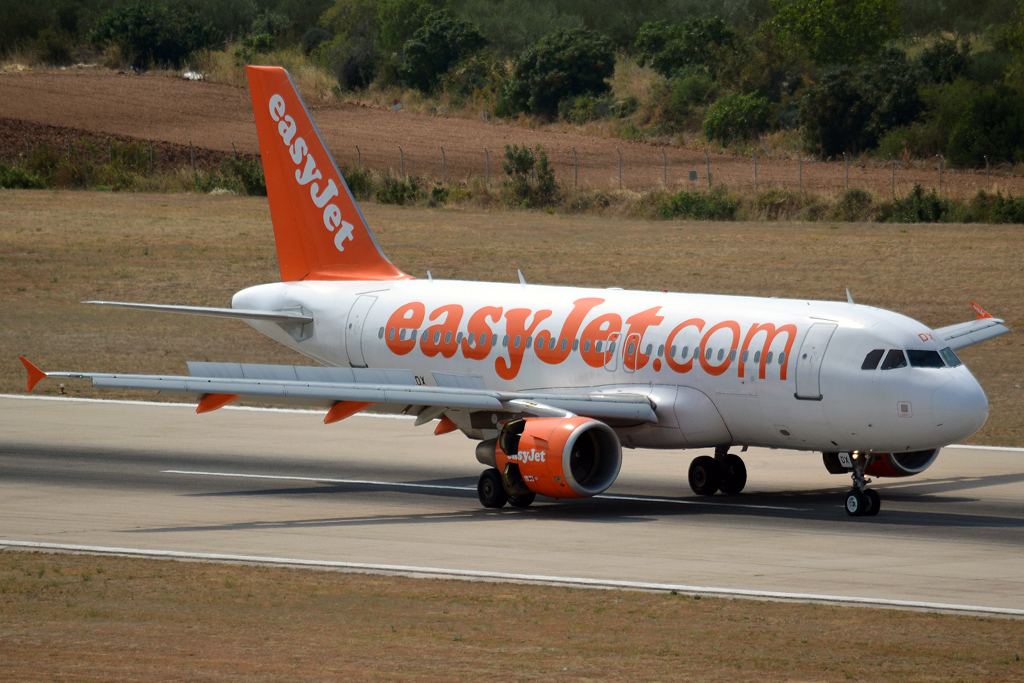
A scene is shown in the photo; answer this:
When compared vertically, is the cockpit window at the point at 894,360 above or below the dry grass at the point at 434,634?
above

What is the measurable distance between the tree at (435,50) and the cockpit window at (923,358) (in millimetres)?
111390

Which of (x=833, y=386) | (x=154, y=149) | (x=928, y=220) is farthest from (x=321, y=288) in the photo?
(x=154, y=149)

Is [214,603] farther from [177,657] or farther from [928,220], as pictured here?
[928,220]

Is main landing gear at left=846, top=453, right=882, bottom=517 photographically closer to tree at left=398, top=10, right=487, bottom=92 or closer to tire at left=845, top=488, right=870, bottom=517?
tire at left=845, top=488, right=870, bottom=517

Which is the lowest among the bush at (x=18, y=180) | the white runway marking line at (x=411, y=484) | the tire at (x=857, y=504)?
the white runway marking line at (x=411, y=484)

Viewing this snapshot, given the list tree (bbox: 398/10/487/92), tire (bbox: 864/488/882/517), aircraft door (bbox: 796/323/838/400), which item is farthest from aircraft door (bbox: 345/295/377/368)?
tree (bbox: 398/10/487/92)

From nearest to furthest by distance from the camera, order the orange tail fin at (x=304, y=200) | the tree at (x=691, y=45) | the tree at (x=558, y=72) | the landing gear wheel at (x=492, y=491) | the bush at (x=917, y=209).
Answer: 1. the landing gear wheel at (x=492, y=491)
2. the orange tail fin at (x=304, y=200)
3. the bush at (x=917, y=209)
4. the tree at (x=558, y=72)
5. the tree at (x=691, y=45)

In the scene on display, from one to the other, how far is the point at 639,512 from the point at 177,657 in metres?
14.2

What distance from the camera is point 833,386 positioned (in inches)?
1137

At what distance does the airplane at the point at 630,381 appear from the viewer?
28766mm

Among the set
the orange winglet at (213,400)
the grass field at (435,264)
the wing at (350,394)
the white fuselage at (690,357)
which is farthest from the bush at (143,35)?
the orange winglet at (213,400)

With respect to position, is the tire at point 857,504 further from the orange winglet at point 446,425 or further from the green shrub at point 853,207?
the green shrub at point 853,207

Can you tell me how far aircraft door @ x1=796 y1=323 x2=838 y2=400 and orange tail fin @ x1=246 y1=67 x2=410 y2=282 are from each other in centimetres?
1321

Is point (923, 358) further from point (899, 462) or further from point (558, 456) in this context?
point (558, 456)
